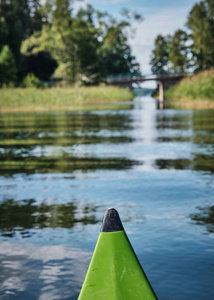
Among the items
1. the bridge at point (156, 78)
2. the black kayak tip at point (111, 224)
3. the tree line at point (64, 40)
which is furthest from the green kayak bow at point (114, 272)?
the bridge at point (156, 78)

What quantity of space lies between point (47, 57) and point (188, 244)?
101 meters

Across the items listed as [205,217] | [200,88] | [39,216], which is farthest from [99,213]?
[200,88]

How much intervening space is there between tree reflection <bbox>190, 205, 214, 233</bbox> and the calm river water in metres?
0.01

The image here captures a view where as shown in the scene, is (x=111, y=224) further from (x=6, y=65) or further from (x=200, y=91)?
(x=6, y=65)

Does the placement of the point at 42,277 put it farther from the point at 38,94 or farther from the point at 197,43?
the point at 197,43

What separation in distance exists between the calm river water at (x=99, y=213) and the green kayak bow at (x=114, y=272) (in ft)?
2.96

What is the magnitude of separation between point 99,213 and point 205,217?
1212 mm

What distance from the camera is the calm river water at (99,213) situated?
4.54m

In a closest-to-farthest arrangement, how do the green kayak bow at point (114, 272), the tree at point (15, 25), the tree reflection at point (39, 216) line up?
the green kayak bow at point (114, 272) → the tree reflection at point (39, 216) → the tree at point (15, 25)

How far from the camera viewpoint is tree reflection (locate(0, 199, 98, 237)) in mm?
6484

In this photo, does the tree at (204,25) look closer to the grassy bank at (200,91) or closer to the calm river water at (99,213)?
the grassy bank at (200,91)

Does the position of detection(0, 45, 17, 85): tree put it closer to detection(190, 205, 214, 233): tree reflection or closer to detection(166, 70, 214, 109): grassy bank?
detection(166, 70, 214, 109): grassy bank

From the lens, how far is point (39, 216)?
6973 mm

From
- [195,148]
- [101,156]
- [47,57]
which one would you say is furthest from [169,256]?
[47,57]
